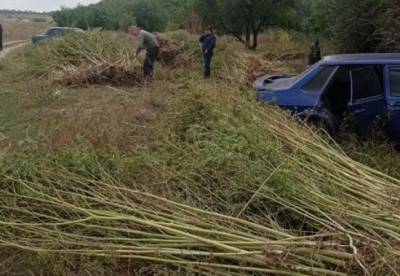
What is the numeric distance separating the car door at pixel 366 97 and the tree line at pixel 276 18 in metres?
6.35

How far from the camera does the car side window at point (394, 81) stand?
687 cm

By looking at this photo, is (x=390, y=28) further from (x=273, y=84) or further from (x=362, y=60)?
(x=362, y=60)

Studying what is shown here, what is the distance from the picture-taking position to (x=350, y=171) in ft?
16.9

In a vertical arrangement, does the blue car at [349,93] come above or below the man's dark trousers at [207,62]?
above

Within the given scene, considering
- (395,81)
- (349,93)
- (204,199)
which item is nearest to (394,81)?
(395,81)

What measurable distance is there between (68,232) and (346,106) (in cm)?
431

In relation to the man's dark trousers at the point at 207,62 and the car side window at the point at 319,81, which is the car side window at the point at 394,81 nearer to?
the car side window at the point at 319,81

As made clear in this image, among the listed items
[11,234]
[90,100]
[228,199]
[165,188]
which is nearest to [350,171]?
[228,199]

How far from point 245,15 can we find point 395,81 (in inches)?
894

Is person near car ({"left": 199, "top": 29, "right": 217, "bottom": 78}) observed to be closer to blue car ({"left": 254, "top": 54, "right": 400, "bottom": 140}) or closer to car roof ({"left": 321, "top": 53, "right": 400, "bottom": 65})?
blue car ({"left": 254, "top": 54, "right": 400, "bottom": 140})

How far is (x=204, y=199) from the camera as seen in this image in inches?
188

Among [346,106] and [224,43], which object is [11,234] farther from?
[224,43]

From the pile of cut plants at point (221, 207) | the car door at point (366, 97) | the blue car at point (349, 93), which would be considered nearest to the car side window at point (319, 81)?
the blue car at point (349, 93)

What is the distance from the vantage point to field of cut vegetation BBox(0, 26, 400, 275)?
153 inches
